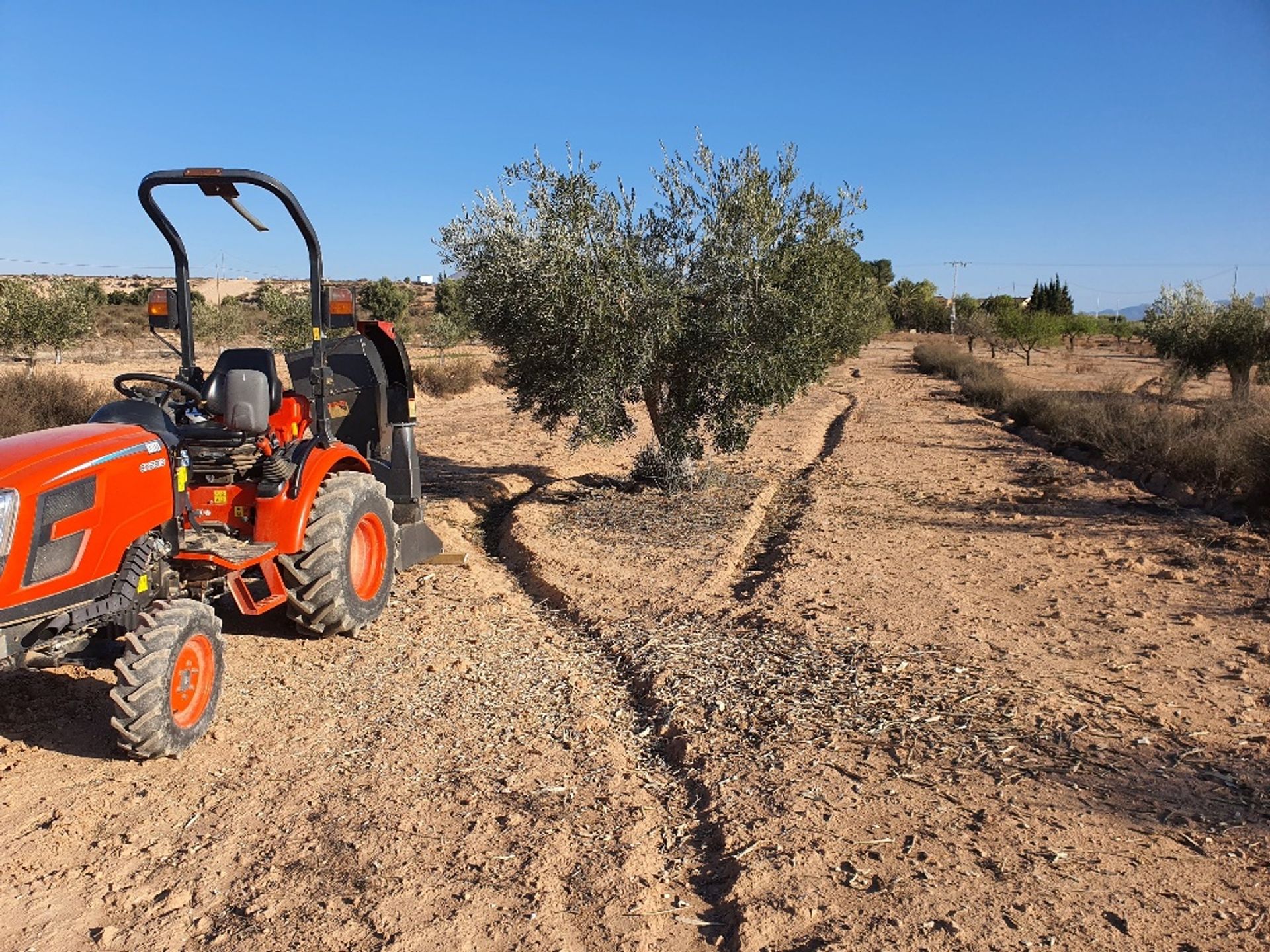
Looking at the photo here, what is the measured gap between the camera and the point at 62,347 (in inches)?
883

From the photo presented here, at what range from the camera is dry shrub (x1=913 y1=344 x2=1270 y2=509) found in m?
10.5

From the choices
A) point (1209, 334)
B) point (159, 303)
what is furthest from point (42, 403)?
point (1209, 334)

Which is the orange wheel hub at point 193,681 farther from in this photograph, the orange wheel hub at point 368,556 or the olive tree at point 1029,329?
the olive tree at point 1029,329

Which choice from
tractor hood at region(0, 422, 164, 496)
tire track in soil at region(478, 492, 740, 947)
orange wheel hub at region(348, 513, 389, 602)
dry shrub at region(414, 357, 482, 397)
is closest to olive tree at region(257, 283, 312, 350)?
dry shrub at region(414, 357, 482, 397)

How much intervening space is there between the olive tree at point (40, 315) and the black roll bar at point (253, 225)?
17.1 meters

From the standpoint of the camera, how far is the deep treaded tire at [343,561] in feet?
18.4

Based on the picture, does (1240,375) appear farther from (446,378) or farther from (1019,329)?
(1019,329)

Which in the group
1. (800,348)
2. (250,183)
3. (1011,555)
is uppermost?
(250,183)

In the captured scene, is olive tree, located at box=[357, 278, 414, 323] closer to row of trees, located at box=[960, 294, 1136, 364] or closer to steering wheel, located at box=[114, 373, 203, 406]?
row of trees, located at box=[960, 294, 1136, 364]

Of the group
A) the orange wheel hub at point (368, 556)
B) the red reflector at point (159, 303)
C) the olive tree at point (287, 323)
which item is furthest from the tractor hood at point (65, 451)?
the olive tree at point (287, 323)

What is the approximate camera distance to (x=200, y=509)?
552cm

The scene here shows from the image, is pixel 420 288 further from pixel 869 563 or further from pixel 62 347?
pixel 869 563

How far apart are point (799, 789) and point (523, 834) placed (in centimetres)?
118

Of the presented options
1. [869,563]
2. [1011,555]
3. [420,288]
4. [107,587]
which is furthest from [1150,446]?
[420,288]
